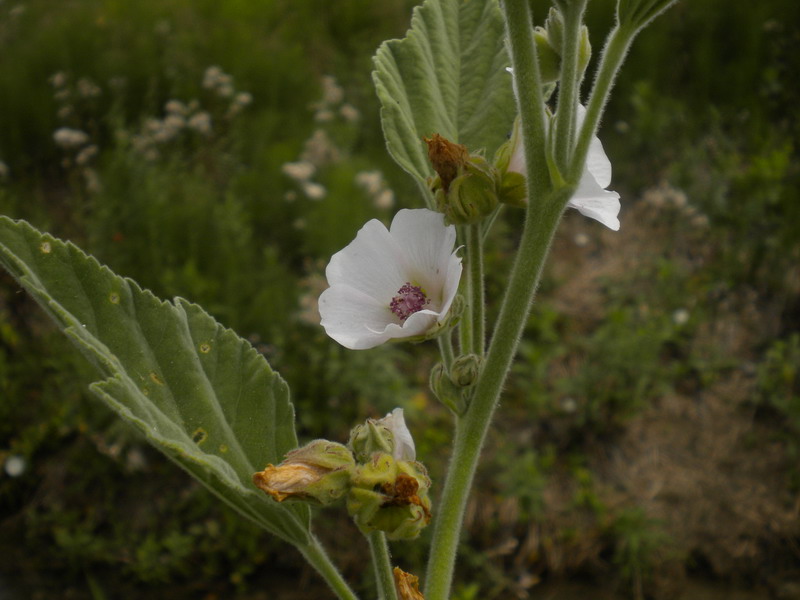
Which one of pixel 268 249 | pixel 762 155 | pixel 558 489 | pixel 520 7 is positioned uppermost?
pixel 520 7

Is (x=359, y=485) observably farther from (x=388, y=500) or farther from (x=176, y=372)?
(x=176, y=372)

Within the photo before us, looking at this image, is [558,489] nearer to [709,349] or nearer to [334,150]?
[709,349]

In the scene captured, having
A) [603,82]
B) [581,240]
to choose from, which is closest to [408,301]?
[603,82]

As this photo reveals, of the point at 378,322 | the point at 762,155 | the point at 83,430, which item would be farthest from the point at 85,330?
the point at 762,155

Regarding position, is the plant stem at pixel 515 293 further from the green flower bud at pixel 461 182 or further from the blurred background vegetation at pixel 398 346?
the blurred background vegetation at pixel 398 346

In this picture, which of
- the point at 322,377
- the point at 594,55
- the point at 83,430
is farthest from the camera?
the point at 594,55

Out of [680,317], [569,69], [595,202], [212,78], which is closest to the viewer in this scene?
[569,69]

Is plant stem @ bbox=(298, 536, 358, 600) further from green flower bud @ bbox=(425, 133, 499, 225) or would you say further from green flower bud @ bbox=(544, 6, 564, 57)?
green flower bud @ bbox=(544, 6, 564, 57)
